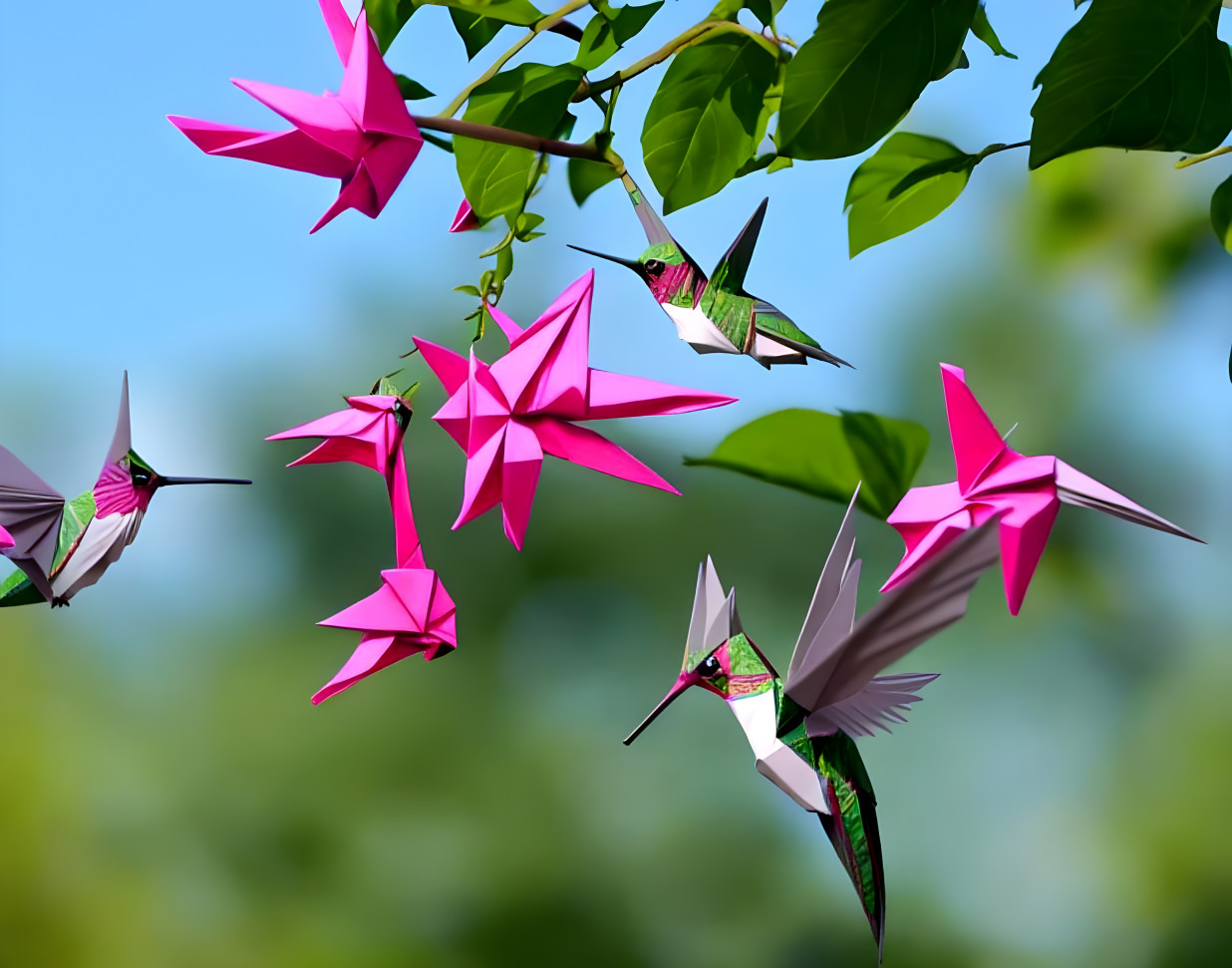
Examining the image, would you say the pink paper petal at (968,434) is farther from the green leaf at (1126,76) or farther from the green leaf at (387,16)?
the green leaf at (387,16)

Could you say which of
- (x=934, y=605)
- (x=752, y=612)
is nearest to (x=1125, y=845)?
(x=752, y=612)

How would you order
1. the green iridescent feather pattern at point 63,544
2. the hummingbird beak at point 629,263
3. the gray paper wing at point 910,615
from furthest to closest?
the green iridescent feather pattern at point 63,544 → the hummingbird beak at point 629,263 → the gray paper wing at point 910,615

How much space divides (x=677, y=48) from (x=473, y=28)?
64 millimetres

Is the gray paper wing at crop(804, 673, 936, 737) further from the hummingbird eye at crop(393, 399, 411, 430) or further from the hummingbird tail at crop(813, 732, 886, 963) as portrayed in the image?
the hummingbird eye at crop(393, 399, 411, 430)

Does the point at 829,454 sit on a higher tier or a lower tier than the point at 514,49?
lower

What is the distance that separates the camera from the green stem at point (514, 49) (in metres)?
0.28

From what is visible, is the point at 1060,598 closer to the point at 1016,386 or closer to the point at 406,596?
the point at 1016,386

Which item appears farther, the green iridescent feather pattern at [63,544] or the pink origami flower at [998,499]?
the green iridescent feather pattern at [63,544]

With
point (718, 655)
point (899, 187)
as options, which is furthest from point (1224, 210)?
point (718, 655)

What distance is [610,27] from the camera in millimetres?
296

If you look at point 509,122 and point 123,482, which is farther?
point 123,482

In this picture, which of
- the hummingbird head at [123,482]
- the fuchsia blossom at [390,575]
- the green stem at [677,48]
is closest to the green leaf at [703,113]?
the green stem at [677,48]

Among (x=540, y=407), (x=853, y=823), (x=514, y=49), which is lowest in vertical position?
(x=853, y=823)

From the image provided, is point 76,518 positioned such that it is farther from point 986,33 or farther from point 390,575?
point 986,33
